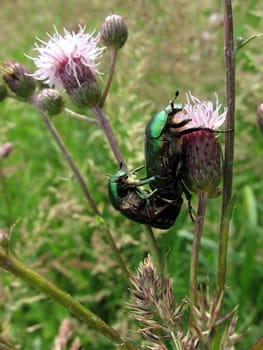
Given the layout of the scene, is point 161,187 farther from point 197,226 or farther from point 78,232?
point 78,232

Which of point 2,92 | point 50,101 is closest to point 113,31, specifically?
point 50,101

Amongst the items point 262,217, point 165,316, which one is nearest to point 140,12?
point 262,217

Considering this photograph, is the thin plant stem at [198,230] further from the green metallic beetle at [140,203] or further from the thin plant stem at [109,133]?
the thin plant stem at [109,133]

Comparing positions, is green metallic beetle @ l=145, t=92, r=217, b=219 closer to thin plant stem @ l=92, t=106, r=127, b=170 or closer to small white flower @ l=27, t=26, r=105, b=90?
thin plant stem @ l=92, t=106, r=127, b=170

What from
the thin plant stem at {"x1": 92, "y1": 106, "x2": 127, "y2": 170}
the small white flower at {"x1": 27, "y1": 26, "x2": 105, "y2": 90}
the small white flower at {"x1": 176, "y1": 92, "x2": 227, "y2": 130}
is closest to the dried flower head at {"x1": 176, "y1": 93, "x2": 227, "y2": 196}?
the small white flower at {"x1": 176, "y1": 92, "x2": 227, "y2": 130}

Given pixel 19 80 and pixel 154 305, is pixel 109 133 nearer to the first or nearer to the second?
pixel 19 80

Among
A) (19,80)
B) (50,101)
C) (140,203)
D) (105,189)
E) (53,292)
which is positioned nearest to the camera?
(53,292)
